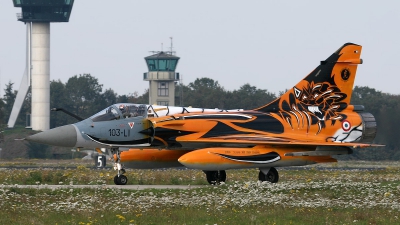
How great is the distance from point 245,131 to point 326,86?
3197 millimetres

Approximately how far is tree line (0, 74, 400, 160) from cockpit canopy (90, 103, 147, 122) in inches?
1099

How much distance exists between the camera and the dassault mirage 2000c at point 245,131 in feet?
67.4

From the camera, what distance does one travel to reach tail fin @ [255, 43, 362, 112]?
23.2 metres

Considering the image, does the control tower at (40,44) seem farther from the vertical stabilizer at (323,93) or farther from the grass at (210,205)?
the grass at (210,205)

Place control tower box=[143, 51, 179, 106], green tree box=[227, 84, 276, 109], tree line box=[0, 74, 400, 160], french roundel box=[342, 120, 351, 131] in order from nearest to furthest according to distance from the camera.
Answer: french roundel box=[342, 120, 351, 131] < tree line box=[0, 74, 400, 160] < green tree box=[227, 84, 276, 109] < control tower box=[143, 51, 179, 106]

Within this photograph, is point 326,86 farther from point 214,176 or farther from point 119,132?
point 119,132

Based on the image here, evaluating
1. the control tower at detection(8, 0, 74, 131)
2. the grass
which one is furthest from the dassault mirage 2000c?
the control tower at detection(8, 0, 74, 131)

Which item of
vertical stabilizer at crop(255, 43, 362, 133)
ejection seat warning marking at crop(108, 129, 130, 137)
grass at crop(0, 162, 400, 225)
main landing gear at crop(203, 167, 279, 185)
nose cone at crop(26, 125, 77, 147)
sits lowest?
grass at crop(0, 162, 400, 225)

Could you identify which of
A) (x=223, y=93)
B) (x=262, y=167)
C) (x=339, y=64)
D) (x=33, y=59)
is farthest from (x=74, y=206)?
(x=33, y=59)

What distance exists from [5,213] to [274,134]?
400 inches

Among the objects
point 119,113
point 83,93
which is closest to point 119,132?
point 119,113

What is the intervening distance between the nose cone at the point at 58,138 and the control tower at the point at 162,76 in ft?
206

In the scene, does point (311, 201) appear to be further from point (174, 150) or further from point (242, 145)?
point (174, 150)

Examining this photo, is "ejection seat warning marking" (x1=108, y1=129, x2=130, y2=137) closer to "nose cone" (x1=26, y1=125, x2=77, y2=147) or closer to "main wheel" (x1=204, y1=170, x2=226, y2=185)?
"nose cone" (x1=26, y1=125, x2=77, y2=147)
